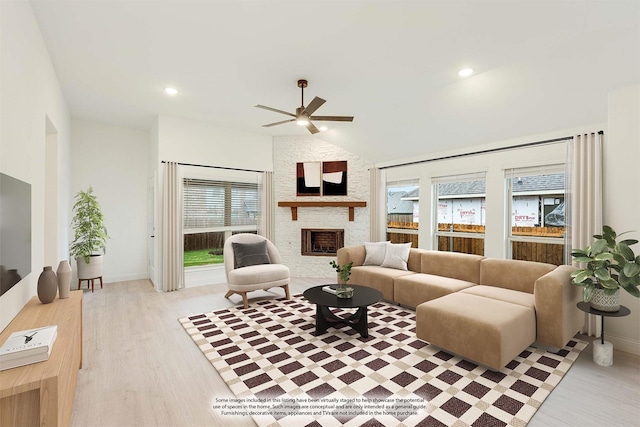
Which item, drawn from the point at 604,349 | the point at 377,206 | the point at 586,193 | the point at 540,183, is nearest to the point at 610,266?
the point at 604,349

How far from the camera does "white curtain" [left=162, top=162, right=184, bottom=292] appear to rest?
4.89 m

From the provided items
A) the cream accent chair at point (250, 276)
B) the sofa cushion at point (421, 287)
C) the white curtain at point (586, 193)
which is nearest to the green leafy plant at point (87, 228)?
the cream accent chair at point (250, 276)

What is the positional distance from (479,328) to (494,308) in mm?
389

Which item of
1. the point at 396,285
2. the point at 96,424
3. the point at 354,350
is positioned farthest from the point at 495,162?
the point at 96,424

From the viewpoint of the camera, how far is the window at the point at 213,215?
212 inches

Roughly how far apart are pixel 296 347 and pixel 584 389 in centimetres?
228

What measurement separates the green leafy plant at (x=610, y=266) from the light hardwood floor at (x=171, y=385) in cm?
66

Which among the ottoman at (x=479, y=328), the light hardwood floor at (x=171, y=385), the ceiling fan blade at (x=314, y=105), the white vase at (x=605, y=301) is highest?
the ceiling fan blade at (x=314, y=105)

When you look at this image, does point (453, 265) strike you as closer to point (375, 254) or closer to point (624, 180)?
point (375, 254)

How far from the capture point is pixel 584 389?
7.35 feet

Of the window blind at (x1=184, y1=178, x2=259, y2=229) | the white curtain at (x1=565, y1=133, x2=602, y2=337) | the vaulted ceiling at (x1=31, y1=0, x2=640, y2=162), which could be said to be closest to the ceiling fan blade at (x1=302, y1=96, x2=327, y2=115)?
the vaulted ceiling at (x1=31, y1=0, x2=640, y2=162)

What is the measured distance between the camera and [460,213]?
4.71 metres

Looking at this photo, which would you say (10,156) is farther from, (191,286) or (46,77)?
(191,286)

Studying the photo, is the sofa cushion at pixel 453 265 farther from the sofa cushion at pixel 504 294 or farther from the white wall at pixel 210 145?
the white wall at pixel 210 145
